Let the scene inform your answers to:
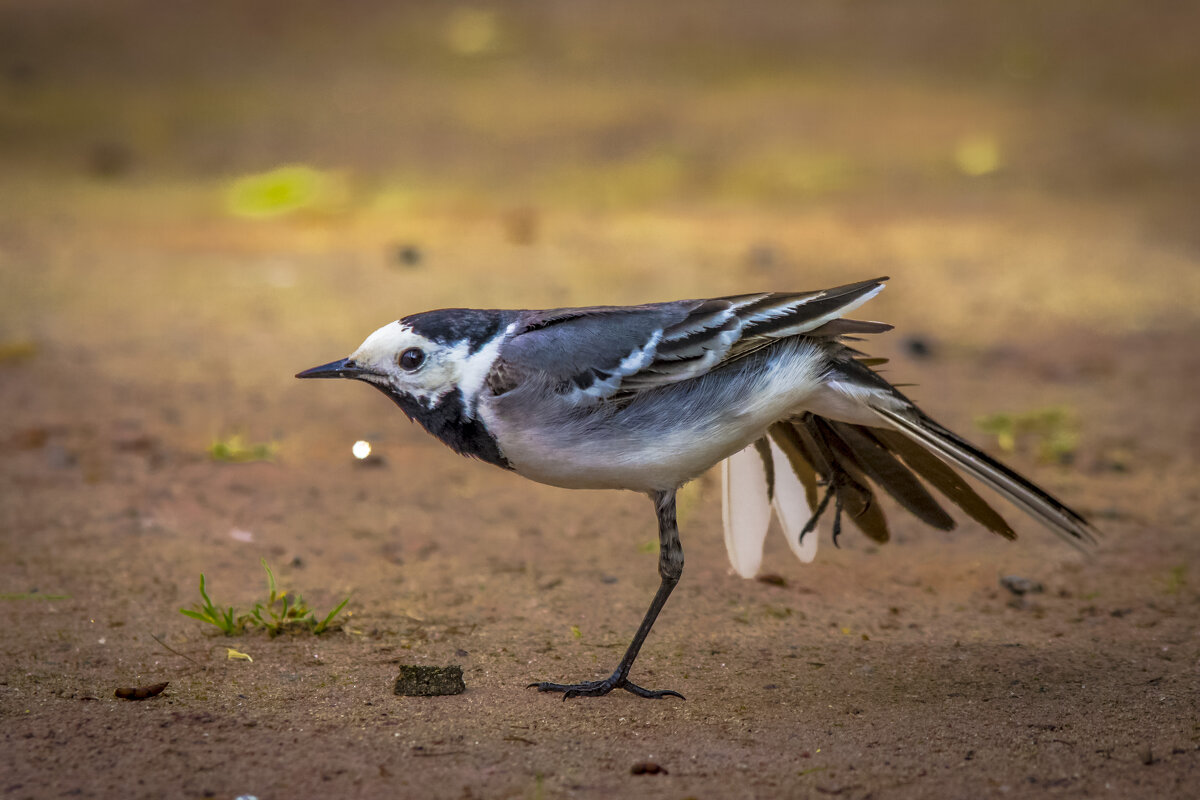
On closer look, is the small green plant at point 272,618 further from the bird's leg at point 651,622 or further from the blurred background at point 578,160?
the blurred background at point 578,160

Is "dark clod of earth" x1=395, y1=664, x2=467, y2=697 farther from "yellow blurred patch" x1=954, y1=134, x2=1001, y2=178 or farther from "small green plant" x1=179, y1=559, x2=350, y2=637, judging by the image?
"yellow blurred patch" x1=954, y1=134, x2=1001, y2=178

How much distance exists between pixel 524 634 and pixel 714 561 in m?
Answer: 1.10

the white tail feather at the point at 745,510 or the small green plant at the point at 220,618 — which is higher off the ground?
the white tail feather at the point at 745,510

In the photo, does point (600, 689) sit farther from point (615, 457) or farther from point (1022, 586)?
point (1022, 586)

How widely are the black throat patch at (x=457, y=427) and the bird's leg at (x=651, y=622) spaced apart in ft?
1.77

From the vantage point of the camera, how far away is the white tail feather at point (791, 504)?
4.68m

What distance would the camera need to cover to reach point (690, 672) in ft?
13.5

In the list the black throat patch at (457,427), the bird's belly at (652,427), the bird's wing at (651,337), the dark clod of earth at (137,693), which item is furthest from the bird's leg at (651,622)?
the dark clod of earth at (137,693)

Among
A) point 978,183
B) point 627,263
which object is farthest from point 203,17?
point 978,183

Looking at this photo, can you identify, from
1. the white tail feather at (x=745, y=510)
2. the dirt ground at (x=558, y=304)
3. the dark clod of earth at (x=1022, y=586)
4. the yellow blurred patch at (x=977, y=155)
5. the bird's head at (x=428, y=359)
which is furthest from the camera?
the yellow blurred patch at (x=977, y=155)

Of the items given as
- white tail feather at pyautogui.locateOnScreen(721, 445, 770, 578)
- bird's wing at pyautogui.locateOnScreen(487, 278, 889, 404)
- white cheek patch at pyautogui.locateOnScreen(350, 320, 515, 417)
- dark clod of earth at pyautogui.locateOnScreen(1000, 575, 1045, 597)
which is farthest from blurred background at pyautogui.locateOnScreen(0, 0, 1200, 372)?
bird's wing at pyautogui.locateOnScreen(487, 278, 889, 404)

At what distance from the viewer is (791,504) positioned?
4695mm

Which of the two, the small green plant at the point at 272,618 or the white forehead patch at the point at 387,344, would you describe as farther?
the small green plant at the point at 272,618

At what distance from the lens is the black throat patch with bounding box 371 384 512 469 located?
3.62m
